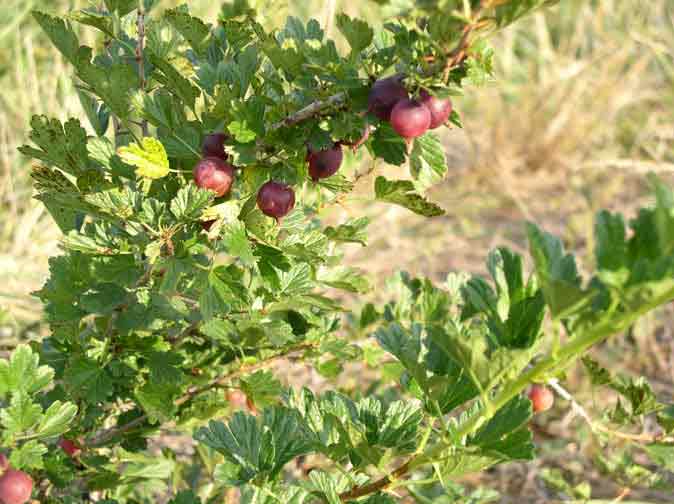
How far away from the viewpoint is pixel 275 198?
2.77ft

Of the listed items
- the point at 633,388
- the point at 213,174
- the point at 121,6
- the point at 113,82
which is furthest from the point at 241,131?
the point at 633,388

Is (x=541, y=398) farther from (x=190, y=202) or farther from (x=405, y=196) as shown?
(x=190, y=202)

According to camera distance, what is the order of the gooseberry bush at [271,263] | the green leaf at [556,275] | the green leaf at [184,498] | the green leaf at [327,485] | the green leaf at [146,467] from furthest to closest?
the green leaf at [146,467], the green leaf at [184,498], the green leaf at [327,485], the gooseberry bush at [271,263], the green leaf at [556,275]

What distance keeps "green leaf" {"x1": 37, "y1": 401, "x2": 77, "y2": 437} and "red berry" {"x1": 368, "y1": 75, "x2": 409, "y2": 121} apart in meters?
0.49

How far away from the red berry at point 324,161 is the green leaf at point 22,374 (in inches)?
15.1

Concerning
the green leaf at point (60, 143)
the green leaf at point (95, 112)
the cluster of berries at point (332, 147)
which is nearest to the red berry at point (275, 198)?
the cluster of berries at point (332, 147)

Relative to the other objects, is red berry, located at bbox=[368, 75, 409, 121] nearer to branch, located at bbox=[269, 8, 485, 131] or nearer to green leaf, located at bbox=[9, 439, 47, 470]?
branch, located at bbox=[269, 8, 485, 131]

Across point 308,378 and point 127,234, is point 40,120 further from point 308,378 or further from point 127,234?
point 308,378

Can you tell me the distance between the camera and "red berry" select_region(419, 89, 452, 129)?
0.81m

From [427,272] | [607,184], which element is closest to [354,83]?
[427,272]

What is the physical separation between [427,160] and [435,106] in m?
0.09

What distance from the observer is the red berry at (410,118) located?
0.78m

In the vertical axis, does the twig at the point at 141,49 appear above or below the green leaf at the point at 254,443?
above

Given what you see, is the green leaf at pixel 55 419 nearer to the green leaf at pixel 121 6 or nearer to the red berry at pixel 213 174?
the red berry at pixel 213 174
